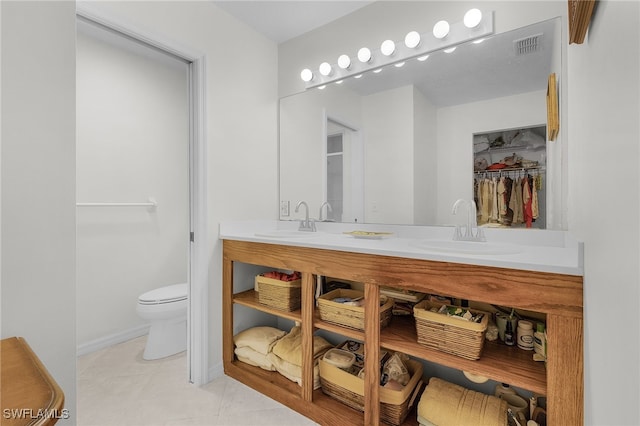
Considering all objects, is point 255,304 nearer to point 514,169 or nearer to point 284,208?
point 284,208

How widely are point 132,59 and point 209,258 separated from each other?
72.7 inches

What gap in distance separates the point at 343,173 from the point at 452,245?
35.4 inches

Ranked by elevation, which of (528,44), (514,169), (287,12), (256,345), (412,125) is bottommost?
(256,345)

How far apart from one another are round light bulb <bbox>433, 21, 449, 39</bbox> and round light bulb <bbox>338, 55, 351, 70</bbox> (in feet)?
1.78

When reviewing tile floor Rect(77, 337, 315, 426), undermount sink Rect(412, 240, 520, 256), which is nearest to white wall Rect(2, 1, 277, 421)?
tile floor Rect(77, 337, 315, 426)

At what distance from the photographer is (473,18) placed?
1.54m

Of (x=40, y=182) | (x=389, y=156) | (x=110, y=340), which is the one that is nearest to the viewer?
(x=40, y=182)

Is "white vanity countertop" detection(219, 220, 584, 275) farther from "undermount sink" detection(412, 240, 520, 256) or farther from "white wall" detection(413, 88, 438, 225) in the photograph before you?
"white wall" detection(413, 88, 438, 225)

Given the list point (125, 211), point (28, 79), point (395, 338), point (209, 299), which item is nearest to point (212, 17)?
point (28, 79)

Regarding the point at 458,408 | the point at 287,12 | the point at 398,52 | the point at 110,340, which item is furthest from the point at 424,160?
the point at 110,340

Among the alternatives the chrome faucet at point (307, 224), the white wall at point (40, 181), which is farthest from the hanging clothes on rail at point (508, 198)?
the white wall at point (40, 181)

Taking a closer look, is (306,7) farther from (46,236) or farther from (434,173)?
(46,236)

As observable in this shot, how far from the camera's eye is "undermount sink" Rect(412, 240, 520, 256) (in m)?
1.19

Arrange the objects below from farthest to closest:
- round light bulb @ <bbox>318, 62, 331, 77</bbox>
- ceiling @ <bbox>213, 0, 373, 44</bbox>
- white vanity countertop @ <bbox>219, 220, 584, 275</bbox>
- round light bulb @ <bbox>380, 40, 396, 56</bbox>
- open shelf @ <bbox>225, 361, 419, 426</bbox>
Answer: round light bulb @ <bbox>318, 62, 331, 77</bbox>, ceiling @ <bbox>213, 0, 373, 44</bbox>, round light bulb @ <bbox>380, 40, 396, 56</bbox>, open shelf @ <bbox>225, 361, 419, 426</bbox>, white vanity countertop @ <bbox>219, 220, 584, 275</bbox>
